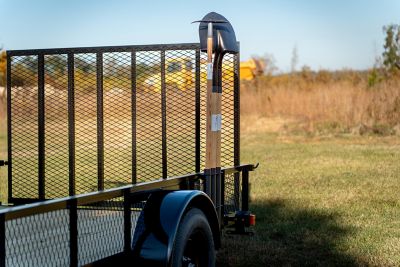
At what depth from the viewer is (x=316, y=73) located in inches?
1262

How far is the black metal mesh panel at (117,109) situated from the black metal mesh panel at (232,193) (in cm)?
129

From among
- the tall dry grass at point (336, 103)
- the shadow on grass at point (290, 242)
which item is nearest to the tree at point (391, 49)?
the tall dry grass at point (336, 103)

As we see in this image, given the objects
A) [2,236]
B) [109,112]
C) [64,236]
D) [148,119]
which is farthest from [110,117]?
[2,236]

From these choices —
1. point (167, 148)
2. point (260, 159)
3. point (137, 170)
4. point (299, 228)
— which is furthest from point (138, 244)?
point (260, 159)

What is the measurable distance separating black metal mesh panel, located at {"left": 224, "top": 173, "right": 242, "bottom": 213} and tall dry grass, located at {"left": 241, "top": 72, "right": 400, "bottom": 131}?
15894 mm

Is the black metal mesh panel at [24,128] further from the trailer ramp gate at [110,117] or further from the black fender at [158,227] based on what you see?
the black fender at [158,227]

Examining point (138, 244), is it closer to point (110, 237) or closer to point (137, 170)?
point (110, 237)

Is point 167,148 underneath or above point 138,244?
above

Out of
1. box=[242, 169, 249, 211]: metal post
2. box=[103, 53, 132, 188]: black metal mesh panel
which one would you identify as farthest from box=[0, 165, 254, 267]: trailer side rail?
box=[103, 53, 132, 188]: black metal mesh panel

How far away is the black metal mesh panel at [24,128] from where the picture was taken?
655cm

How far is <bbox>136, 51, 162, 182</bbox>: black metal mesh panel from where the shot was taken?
6.56 meters

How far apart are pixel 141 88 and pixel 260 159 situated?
8.82m

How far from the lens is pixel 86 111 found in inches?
266

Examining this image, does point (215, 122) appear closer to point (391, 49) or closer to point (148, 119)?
point (148, 119)
